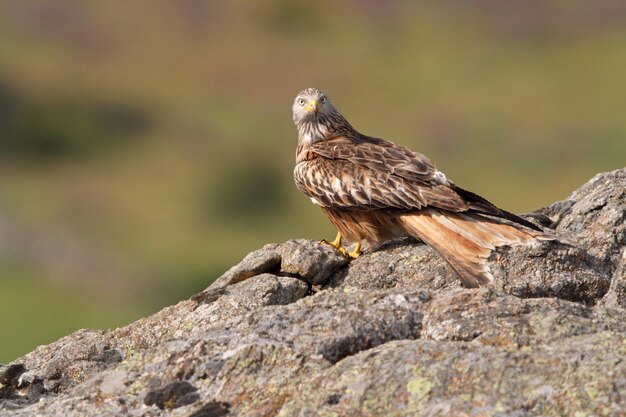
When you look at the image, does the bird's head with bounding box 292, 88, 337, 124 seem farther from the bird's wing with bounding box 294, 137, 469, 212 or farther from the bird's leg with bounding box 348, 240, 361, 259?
the bird's leg with bounding box 348, 240, 361, 259

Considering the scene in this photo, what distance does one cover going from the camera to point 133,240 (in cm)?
9444

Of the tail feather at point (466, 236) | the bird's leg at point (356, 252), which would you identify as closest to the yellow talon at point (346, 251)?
the bird's leg at point (356, 252)

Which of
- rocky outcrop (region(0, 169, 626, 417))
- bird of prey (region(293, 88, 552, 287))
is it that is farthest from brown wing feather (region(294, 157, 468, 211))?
rocky outcrop (region(0, 169, 626, 417))

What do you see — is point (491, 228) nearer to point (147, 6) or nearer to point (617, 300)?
point (617, 300)

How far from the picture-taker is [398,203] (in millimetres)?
13766

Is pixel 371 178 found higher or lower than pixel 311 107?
lower

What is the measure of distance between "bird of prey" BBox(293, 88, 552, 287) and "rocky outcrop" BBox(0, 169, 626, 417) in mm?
638

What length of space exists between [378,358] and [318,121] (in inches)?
392

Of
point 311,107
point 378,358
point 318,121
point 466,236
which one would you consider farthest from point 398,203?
point 378,358

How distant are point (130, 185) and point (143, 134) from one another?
1923 centimetres

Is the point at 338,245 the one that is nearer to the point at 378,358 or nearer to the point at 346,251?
the point at 346,251

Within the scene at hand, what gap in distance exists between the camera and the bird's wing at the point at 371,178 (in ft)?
44.4

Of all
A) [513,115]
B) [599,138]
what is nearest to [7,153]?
[513,115]

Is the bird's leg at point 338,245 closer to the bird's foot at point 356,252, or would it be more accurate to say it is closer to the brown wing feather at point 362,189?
the bird's foot at point 356,252
